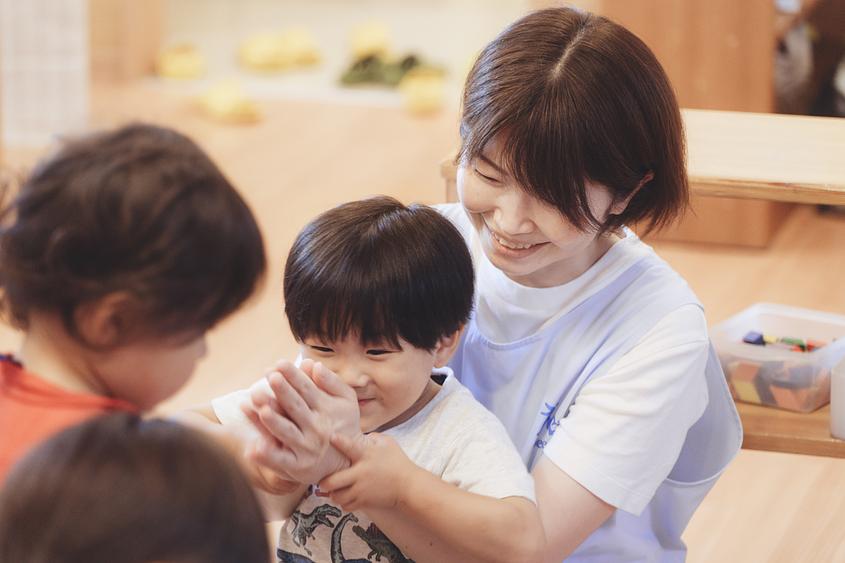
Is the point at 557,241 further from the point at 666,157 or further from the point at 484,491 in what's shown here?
the point at 484,491

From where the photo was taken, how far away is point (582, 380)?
1281 mm

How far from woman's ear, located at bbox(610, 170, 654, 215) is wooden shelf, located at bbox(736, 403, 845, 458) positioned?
0.41 metres

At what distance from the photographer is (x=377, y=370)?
44.7 inches

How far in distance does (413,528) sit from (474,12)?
378 cm

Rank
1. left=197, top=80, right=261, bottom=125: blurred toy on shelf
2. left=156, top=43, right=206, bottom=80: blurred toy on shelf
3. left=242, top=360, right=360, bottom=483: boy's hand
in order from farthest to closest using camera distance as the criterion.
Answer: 1. left=156, top=43, right=206, bottom=80: blurred toy on shelf
2. left=197, top=80, right=261, bottom=125: blurred toy on shelf
3. left=242, top=360, right=360, bottom=483: boy's hand

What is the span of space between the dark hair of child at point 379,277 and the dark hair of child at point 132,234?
251 millimetres

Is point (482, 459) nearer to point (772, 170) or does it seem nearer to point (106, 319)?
point (106, 319)

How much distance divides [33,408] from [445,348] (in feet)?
1.43

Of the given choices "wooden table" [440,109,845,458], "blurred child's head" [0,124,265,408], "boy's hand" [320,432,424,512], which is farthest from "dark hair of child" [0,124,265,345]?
"wooden table" [440,109,845,458]

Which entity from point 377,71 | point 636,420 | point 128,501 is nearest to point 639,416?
point 636,420

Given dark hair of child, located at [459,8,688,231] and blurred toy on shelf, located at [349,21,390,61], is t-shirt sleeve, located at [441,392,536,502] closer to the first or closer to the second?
dark hair of child, located at [459,8,688,231]

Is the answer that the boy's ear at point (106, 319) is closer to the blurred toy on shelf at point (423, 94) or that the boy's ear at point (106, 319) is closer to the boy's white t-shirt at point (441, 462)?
the boy's white t-shirt at point (441, 462)

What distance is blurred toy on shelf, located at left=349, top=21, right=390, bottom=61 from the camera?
432 centimetres

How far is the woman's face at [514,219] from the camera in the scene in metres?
1.19
